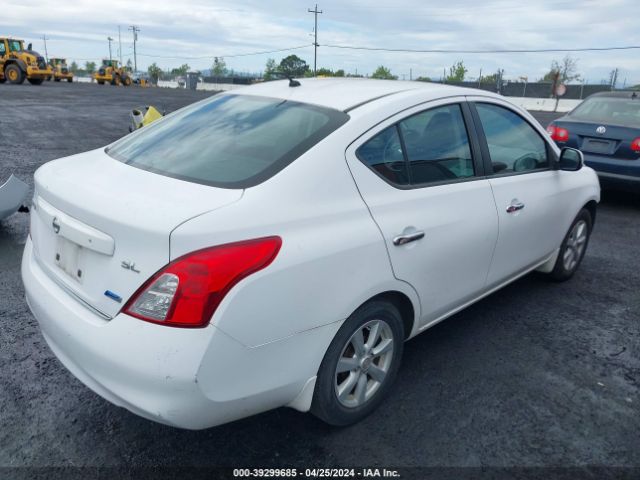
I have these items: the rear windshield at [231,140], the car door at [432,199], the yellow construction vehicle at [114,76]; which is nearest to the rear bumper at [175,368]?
the rear windshield at [231,140]

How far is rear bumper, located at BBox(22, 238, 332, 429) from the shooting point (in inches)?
75.4

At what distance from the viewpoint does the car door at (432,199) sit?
2553mm

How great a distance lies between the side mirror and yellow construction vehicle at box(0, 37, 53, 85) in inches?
1468

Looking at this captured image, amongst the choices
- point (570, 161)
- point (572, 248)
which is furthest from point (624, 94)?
point (570, 161)

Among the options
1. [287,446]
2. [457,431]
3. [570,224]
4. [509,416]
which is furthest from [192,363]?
[570,224]

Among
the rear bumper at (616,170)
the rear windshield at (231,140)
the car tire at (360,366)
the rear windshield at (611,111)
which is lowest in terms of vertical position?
the car tire at (360,366)

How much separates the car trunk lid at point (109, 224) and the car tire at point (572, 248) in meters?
3.27

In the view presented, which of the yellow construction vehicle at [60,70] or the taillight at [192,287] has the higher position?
the yellow construction vehicle at [60,70]

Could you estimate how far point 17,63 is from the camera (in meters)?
33.5

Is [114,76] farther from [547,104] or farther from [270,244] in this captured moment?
[270,244]

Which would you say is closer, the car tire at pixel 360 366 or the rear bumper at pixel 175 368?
the rear bumper at pixel 175 368

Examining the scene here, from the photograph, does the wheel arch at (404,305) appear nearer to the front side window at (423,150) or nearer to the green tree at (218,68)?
the front side window at (423,150)

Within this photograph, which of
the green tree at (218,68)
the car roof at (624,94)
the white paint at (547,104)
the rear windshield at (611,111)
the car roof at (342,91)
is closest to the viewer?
the car roof at (342,91)

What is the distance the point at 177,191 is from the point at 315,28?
70.0 m
